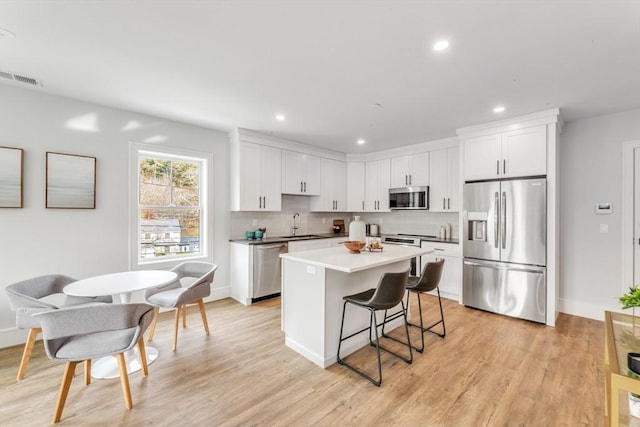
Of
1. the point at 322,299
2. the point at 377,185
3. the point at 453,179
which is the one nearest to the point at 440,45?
the point at 322,299

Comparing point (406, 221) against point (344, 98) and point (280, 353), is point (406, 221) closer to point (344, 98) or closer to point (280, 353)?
point (344, 98)

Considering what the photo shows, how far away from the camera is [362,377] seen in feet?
7.63

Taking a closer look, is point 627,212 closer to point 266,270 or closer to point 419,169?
point 419,169

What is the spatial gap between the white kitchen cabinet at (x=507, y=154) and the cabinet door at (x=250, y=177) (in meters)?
3.21

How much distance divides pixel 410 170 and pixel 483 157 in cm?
146

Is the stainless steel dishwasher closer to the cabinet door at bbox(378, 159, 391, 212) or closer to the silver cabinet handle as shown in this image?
the cabinet door at bbox(378, 159, 391, 212)

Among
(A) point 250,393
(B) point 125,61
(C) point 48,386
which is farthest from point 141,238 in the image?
(A) point 250,393

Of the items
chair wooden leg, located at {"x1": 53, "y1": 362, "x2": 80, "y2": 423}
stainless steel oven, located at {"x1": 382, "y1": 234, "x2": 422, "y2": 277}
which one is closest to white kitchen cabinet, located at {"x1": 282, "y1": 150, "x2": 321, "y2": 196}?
stainless steel oven, located at {"x1": 382, "y1": 234, "x2": 422, "y2": 277}

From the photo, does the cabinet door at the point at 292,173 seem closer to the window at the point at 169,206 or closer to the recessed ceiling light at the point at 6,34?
the window at the point at 169,206

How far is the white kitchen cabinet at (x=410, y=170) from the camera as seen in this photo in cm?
508

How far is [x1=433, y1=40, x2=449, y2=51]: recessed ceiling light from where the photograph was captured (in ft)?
6.79

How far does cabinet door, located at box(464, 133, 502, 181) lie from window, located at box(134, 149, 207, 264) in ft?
13.0

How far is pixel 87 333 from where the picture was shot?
1.90 meters

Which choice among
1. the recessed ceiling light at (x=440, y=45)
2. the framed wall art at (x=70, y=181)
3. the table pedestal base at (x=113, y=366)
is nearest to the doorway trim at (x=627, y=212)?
the recessed ceiling light at (x=440, y=45)
